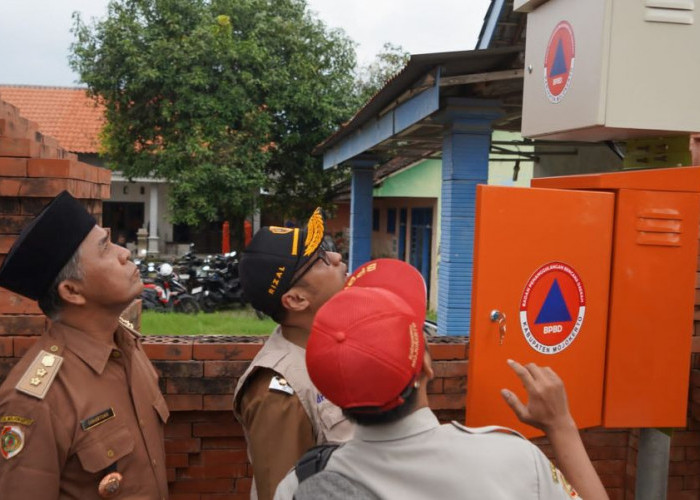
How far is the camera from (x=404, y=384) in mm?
1150

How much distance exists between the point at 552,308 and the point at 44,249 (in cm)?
136

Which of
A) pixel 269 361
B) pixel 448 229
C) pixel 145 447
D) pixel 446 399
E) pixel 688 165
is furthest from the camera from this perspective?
pixel 448 229

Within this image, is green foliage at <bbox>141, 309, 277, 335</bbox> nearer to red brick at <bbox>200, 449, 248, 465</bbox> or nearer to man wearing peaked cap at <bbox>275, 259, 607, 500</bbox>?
red brick at <bbox>200, 449, 248, 465</bbox>

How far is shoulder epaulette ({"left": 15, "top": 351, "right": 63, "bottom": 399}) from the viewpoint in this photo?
64.2 inches

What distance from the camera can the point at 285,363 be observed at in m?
1.73

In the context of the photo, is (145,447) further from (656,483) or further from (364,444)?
(656,483)

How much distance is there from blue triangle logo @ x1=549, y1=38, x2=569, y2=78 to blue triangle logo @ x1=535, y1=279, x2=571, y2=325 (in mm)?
772

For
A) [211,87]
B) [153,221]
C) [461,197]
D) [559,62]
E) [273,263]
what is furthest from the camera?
[153,221]

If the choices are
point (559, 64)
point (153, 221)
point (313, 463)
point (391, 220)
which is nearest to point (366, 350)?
point (313, 463)

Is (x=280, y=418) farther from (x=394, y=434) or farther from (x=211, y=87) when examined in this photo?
(x=211, y=87)

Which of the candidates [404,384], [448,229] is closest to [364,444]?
[404,384]

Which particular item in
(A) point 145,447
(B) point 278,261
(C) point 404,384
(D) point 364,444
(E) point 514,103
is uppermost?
(E) point 514,103

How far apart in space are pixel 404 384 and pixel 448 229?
18.1 ft

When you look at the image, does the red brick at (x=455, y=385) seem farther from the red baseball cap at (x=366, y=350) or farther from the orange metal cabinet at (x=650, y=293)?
the red baseball cap at (x=366, y=350)
